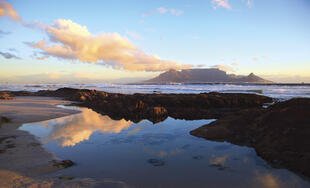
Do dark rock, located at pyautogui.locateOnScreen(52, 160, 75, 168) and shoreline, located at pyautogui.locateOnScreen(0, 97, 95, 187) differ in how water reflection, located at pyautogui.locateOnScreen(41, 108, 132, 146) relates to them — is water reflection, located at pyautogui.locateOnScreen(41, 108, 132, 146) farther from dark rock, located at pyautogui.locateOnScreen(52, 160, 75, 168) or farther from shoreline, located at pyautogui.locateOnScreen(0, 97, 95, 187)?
dark rock, located at pyautogui.locateOnScreen(52, 160, 75, 168)

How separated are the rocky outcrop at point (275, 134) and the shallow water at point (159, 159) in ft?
1.03

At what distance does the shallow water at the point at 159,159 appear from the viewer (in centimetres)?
367

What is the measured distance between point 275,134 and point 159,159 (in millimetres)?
3354

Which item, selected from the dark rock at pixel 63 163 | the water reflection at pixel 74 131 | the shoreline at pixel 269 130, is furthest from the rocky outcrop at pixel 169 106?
the dark rock at pixel 63 163

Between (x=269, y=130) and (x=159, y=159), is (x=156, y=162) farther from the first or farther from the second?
(x=269, y=130)

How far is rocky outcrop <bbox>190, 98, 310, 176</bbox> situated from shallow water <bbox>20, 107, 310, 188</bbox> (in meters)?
0.31

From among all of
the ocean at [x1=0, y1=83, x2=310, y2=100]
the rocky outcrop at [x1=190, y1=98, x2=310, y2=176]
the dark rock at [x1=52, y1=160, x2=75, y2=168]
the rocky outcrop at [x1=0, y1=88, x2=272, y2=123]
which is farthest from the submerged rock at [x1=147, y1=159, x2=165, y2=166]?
the ocean at [x1=0, y1=83, x2=310, y2=100]

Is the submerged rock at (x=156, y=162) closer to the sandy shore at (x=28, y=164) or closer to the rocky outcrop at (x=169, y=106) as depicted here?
the sandy shore at (x=28, y=164)

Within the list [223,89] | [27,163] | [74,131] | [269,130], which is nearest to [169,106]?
[74,131]

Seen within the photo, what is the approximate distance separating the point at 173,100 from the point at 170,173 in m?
12.0

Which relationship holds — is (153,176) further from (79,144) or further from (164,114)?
(164,114)

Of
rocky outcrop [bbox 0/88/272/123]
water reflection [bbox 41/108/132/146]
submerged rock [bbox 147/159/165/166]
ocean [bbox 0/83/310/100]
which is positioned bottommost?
submerged rock [bbox 147/159/165/166]

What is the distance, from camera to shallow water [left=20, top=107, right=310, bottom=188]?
3.67 m

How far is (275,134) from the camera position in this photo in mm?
5191
